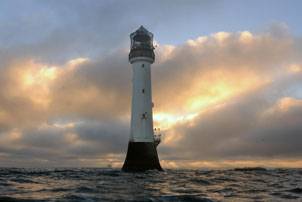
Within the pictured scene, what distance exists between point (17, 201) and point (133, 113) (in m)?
35.0

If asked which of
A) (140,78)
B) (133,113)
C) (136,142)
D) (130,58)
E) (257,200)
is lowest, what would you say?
(257,200)

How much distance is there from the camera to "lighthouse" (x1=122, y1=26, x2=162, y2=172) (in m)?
46.9

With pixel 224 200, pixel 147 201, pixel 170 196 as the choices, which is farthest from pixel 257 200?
pixel 147 201

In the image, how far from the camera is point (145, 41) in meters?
50.8

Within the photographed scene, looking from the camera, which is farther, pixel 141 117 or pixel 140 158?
pixel 141 117

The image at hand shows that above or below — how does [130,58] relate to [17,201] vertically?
above

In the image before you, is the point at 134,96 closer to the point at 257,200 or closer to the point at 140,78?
the point at 140,78

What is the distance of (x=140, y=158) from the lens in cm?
4681

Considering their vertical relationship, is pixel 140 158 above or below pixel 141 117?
below

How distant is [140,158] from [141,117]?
511 cm

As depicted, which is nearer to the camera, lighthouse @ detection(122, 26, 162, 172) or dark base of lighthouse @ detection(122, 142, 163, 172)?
dark base of lighthouse @ detection(122, 142, 163, 172)

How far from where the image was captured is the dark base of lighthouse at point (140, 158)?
4650 cm

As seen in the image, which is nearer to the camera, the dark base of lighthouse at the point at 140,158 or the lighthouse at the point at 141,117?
the dark base of lighthouse at the point at 140,158

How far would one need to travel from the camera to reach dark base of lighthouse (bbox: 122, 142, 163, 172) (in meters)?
46.5
